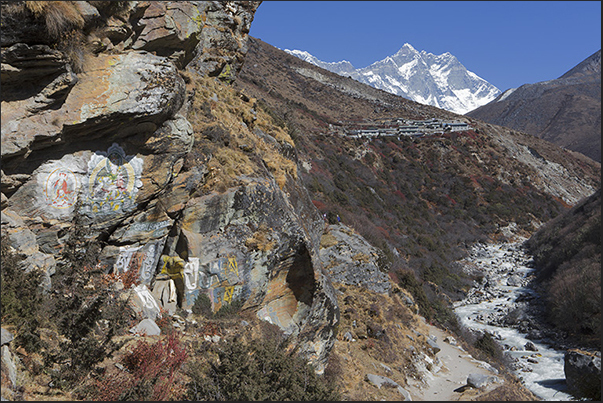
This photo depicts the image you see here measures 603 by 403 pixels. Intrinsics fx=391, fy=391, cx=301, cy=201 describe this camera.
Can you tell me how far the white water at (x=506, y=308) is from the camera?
1623cm

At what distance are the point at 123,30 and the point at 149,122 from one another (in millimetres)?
1863

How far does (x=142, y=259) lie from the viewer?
7922mm

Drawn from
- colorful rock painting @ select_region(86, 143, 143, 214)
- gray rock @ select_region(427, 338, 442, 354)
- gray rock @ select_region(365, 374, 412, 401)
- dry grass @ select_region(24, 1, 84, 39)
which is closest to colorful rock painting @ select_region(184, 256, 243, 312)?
colorful rock painting @ select_region(86, 143, 143, 214)

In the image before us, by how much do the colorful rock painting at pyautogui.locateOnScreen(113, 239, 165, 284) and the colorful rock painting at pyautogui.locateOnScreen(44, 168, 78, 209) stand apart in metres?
1.43

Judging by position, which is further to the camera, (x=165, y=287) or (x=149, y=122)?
(x=165, y=287)

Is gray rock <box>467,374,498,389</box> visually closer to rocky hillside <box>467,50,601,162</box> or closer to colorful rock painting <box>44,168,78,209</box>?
colorful rock painting <box>44,168,78,209</box>

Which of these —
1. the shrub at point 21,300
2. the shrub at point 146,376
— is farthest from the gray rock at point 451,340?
the shrub at point 21,300

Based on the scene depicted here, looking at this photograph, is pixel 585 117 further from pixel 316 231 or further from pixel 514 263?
pixel 316 231

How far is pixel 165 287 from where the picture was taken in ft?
27.3

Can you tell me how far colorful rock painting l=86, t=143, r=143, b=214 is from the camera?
6.98 metres

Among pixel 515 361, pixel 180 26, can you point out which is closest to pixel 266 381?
pixel 180 26

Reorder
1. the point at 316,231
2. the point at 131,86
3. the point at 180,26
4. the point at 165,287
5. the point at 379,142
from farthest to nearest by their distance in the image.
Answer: the point at 379,142
the point at 316,231
the point at 180,26
the point at 165,287
the point at 131,86

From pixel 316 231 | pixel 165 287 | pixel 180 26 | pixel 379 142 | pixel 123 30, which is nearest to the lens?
pixel 123 30

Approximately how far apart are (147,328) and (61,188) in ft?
9.39
